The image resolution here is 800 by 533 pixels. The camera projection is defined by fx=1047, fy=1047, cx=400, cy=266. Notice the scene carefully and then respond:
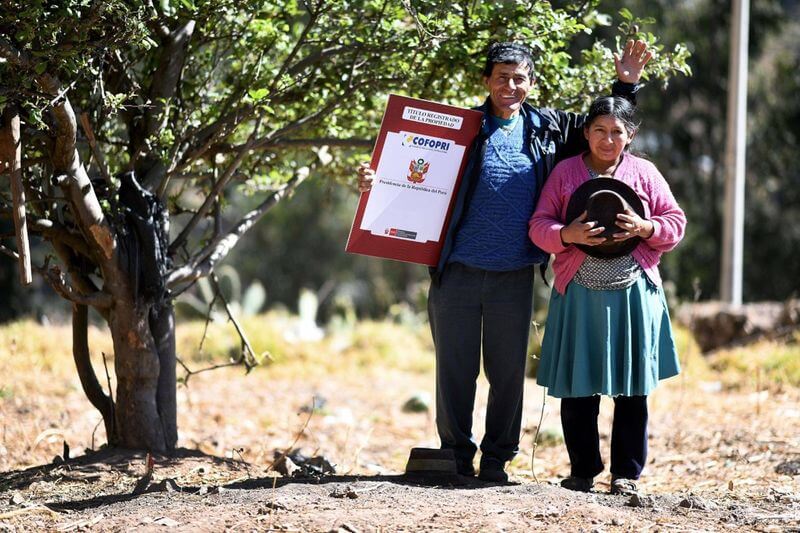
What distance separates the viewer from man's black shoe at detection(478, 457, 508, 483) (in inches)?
183

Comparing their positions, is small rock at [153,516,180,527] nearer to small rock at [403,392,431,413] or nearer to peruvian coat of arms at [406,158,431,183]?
peruvian coat of arms at [406,158,431,183]

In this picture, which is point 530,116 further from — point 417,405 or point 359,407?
point 359,407

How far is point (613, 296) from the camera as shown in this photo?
4379 millimetres

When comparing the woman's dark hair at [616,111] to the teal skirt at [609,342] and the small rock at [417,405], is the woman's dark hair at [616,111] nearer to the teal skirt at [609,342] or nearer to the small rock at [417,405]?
the teal skirt at [609,342]

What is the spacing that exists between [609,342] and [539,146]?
916 millimetres

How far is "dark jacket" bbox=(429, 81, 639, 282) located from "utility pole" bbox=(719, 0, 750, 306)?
27.4ft

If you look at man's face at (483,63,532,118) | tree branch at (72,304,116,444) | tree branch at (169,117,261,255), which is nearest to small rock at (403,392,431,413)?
tree branch at (72,304,116,444)

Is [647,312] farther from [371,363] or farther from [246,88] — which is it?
[371,363]

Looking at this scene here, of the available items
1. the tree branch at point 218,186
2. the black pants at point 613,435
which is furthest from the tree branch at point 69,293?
the black pants at point 613,435

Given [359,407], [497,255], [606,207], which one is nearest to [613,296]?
[606,207]

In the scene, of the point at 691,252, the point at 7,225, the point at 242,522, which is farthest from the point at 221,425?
the point at 691,252

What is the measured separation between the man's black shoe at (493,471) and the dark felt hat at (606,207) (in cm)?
105

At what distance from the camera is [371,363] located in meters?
11.1

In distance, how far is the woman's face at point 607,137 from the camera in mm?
4320
